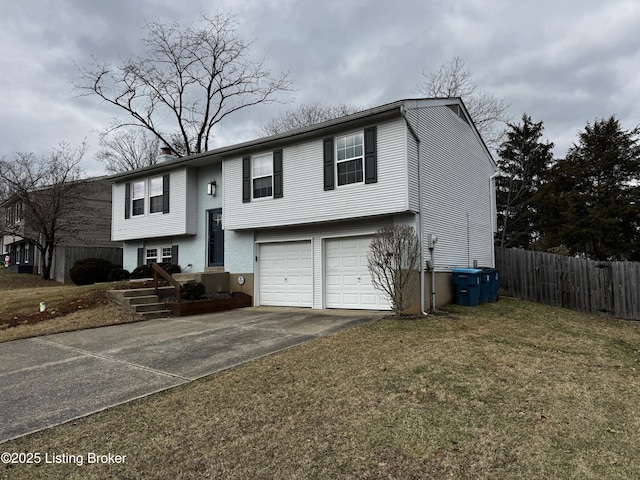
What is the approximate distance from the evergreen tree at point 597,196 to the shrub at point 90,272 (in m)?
22.6

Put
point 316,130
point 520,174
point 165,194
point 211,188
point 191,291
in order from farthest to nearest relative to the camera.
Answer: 1. point 520,174
2. point 165,194
3. point 211,188
4. point 191,291
5. point 316,130

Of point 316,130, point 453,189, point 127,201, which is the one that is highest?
point 316,130

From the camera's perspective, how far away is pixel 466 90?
24484 mm

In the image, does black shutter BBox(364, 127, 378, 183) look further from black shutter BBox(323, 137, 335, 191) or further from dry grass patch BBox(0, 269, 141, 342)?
dry grass patch BBox(0, 269, 141, 342)

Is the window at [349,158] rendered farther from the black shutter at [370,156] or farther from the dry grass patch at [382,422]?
the dry grass patch at [382,422]

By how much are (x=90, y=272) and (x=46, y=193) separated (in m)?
8.35

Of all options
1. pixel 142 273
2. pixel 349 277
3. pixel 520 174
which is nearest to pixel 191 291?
pixel 349 277

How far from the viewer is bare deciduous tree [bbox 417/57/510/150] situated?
2438 centimetres

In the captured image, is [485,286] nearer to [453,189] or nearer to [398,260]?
[453,189]

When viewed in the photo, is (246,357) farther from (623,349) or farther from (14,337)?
(623,349)

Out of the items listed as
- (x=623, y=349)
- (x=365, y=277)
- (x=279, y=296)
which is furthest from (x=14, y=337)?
(x=623, y=349)

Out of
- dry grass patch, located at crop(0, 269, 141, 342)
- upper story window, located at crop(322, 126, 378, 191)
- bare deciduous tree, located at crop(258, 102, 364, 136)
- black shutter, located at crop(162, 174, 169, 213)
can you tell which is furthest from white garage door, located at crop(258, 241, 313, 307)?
bare deciduous tree, located at crop(258, 102, 364, 136)

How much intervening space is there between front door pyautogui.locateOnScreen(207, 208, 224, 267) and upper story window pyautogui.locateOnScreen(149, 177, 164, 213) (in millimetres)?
2493

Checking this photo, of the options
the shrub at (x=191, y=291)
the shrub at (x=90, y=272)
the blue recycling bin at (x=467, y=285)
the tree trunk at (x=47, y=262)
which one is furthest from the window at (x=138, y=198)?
the blue recycling bin at (x=467, y=285)
